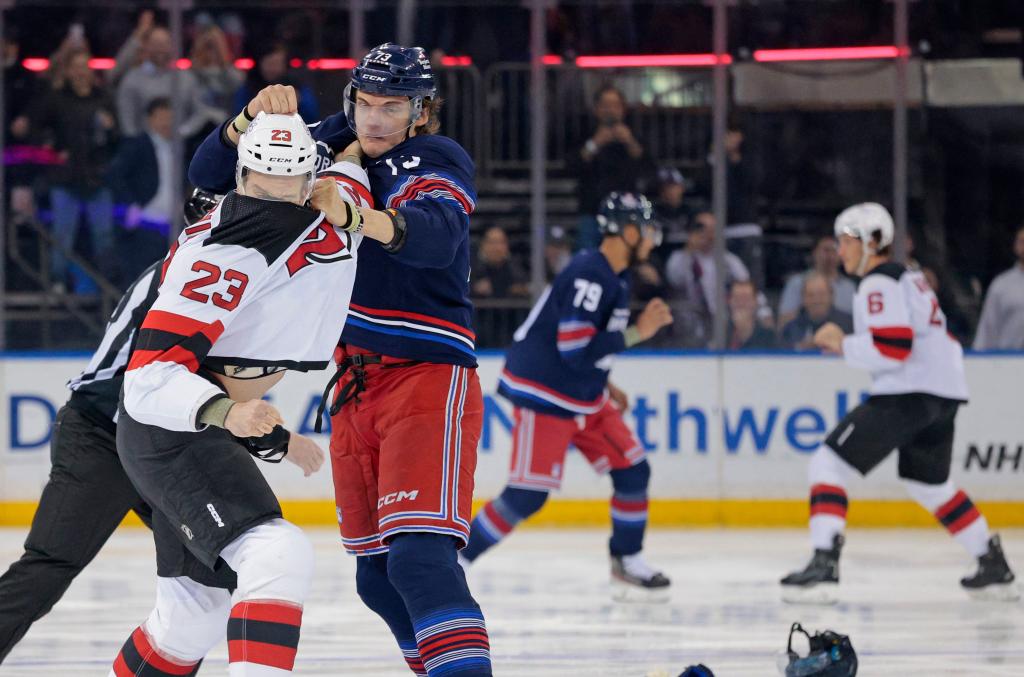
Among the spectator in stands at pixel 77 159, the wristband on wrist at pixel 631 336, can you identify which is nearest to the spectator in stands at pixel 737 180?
the wristband on wrist at pixel 631 336

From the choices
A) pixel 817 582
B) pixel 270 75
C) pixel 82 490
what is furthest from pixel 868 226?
pixel 270 75

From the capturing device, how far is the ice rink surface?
15.9 ft

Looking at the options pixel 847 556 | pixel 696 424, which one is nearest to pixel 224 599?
pixel 847 556

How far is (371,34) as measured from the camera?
8.81m

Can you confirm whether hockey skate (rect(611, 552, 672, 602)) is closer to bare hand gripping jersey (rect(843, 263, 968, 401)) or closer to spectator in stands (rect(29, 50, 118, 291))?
→ bare hand gripping jersey (rect(843, 263, 968, 401))

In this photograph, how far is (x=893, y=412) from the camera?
6.24 meters

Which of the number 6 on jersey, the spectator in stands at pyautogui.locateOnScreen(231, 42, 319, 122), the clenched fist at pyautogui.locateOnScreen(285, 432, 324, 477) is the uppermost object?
the spectator in stands at pyautogui.locateOnScreen(231, 42, 319, 122)

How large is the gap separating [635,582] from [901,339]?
135 cm

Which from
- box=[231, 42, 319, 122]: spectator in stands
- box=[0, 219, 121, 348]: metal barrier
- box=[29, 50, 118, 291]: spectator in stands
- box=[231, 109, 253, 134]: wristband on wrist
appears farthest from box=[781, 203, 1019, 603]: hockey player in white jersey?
box=[29, 50, 118, 291]: spectator in stands

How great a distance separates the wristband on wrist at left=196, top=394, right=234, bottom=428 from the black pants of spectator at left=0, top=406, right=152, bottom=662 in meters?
0.86

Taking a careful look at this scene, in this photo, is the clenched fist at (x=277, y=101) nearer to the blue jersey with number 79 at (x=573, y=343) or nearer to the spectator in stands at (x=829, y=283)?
the blue jersey with number 79 at (x=573, y=343)

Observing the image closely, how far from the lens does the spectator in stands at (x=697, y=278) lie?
28.6ft

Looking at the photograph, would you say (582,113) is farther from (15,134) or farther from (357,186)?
(357,186)

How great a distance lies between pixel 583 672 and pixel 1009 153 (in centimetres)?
517
